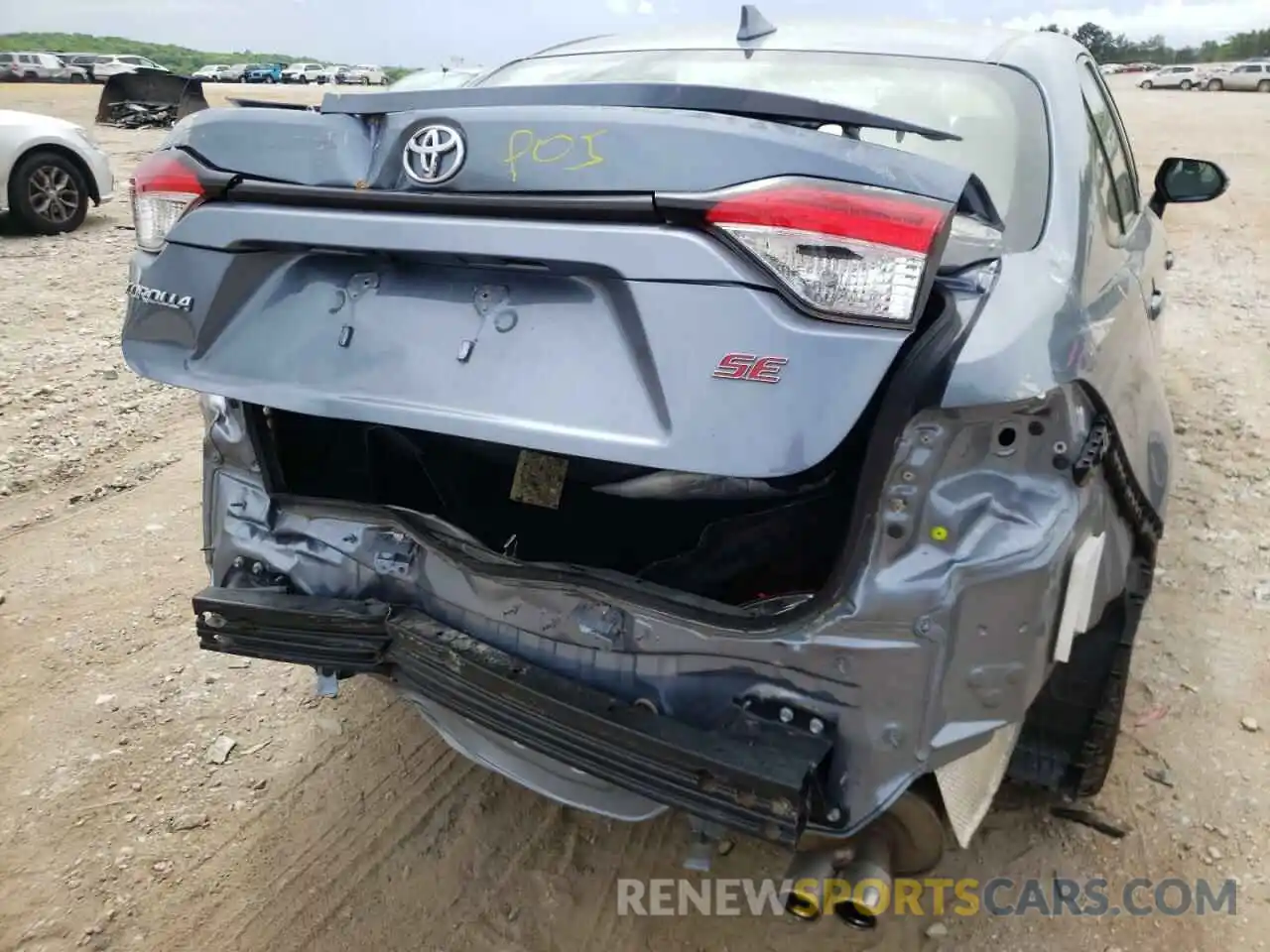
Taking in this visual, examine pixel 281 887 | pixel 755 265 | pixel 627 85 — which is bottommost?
pixel 281 887

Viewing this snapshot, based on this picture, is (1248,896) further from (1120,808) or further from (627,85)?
(627,85)

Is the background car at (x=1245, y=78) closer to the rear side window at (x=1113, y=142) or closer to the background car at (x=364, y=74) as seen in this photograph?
the background car at (x=364, y=74)

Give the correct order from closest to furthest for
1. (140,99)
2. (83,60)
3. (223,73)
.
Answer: (140,99)
(83,60)
(223,73)

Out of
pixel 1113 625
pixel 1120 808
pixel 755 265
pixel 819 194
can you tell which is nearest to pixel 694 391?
pixel 755 265

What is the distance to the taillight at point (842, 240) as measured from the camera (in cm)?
144

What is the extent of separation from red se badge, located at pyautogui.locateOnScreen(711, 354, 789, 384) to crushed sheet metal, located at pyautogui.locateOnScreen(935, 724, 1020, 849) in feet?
2.47

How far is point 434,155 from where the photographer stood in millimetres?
1688

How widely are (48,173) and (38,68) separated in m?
35.1

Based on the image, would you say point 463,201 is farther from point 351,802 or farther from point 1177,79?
point 1177,79

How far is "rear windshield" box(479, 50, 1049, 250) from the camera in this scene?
6.77ft

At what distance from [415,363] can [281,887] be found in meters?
1.37

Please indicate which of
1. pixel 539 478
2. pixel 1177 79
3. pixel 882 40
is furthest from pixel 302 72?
pixel 539 478

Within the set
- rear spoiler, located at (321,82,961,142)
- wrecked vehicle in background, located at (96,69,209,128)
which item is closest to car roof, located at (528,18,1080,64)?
rear spoiler, located at (321,82,961,142)

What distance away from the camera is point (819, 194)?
4.79ft
